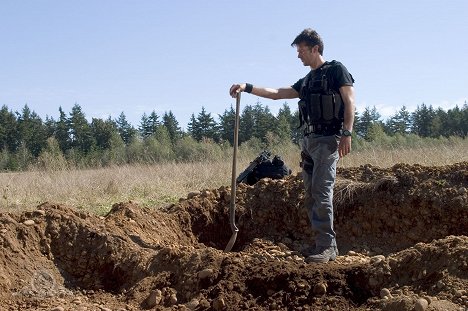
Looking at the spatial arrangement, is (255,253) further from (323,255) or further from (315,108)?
(315,108)

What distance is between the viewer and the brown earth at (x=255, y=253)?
11.2ft

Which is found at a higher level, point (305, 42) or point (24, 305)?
point (305, 42)

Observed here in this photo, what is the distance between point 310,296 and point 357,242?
2.95 m

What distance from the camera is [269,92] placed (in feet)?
17.0

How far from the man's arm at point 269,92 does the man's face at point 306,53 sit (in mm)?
402

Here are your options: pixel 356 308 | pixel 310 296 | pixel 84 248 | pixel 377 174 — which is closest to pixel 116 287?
pixel 84 248

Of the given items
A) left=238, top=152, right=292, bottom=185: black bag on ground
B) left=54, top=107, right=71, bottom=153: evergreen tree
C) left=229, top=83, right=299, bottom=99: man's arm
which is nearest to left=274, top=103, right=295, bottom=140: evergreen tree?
left=54, top=107, right=71, bottom=153: evergreen tree

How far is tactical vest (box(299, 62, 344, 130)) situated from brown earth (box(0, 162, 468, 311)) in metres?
1.18

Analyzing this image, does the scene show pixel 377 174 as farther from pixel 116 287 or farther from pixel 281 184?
pixel 116 287

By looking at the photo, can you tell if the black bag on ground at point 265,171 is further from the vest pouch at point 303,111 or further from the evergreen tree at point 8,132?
the evergreen tree at point 8,132

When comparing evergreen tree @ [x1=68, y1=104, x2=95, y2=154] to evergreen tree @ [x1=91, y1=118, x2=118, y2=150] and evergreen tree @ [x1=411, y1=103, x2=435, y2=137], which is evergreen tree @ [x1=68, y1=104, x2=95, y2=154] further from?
evergreen tree @ [x1=411, y1=103, x2=435, y2=137]

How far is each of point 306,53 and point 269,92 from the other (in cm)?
61

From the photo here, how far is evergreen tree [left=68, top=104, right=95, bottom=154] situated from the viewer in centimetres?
3953

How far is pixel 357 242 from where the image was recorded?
20.4 feet
